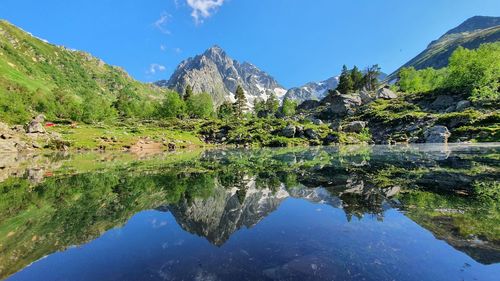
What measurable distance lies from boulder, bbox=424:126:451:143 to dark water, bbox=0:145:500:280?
69563 mm

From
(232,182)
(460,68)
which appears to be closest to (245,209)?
(232,182)

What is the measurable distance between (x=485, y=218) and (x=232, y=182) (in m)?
14.5

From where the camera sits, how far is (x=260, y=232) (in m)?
9.68

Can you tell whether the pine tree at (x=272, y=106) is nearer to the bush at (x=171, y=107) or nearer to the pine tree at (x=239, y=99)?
the pine tree at (x=239, y=99)

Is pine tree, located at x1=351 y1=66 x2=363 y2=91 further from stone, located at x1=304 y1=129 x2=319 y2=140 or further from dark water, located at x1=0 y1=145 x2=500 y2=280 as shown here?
dark water, located at x1=0 y1=145 x2=500 y2=280

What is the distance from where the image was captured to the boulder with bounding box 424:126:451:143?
75562mm

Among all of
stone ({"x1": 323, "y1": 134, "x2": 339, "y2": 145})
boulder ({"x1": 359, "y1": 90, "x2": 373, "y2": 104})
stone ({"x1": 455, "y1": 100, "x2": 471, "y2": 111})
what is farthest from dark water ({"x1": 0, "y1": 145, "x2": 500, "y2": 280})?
boulder ({"x1": 359, "y1": 90, "x2": 373, "y2": 104})

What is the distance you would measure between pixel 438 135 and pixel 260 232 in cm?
8613

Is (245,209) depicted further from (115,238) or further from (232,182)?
(232,182)

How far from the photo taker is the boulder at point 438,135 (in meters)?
75.6

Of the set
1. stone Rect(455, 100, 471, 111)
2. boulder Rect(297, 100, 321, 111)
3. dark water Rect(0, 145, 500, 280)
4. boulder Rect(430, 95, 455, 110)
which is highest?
boulder Rect(297, 100, 321, 111)

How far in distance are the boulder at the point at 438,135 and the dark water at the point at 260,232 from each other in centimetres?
6956

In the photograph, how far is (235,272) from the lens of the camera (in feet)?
21.9

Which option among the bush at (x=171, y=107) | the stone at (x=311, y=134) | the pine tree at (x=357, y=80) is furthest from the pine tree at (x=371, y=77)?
the bush at (x=171, y=107)
